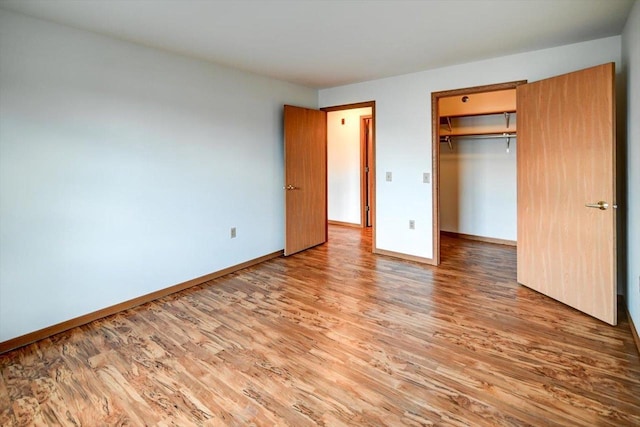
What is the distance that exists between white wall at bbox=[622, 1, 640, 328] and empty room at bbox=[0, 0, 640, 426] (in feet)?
0.14

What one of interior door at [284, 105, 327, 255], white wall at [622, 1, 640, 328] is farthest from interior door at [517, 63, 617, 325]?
interior door at [284, 105, 327, 255]

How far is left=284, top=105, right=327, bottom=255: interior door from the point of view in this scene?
4.52m

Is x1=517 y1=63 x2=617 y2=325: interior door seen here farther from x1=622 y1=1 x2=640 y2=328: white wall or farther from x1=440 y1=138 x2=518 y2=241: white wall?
x1=440 y1=138 x2=518 y2=241: white wall

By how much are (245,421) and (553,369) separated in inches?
69.6

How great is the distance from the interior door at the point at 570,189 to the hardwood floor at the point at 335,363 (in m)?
0.24

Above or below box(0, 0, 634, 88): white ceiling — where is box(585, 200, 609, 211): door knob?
below

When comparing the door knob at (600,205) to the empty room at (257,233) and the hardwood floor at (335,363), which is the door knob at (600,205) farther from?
the hardwood floor at (335,363)

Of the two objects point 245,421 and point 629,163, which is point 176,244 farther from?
point 629,163

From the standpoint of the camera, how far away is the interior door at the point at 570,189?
255 centimetres

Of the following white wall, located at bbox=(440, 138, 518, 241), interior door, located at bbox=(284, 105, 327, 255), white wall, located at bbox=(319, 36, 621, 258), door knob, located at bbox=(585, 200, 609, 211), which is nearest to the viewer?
door knob, located at bbox=(585, 200, 609, 211)

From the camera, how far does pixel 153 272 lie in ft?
10.5

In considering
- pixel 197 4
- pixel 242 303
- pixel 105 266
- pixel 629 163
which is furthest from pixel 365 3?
pixel 105 266

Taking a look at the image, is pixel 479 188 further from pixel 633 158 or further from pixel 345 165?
pixel 633 158

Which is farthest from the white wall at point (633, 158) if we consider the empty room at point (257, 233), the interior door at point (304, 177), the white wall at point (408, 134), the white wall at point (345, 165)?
the white wall at point (345, 165)
